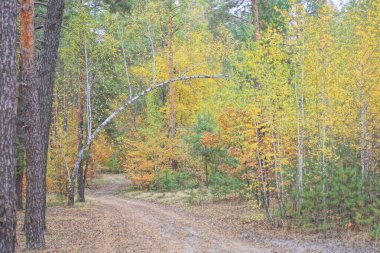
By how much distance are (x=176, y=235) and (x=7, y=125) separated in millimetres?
6289

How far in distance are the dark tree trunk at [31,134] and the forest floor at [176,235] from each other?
0.51 m

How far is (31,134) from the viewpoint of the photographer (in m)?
8.13

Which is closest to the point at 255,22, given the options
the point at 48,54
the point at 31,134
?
the point at 48,54

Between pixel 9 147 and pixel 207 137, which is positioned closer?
pixel 9 147

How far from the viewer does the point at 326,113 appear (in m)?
11.2

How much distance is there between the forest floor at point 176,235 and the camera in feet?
27.9

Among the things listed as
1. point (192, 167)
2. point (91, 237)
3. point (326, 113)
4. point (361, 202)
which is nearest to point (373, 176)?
point (361, 202)

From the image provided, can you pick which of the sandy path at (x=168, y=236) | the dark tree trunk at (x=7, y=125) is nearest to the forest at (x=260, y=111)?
the dark tree trunk at (x=7, y=125)

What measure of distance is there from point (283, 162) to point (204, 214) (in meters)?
5.20

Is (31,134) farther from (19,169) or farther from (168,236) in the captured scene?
(19,169)

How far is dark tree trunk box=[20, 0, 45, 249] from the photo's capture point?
8148mm

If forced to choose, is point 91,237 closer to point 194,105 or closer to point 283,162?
point 283,162

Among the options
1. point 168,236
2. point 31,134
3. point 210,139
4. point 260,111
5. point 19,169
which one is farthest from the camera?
point 210,139

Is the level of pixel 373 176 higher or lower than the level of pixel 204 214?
higher
